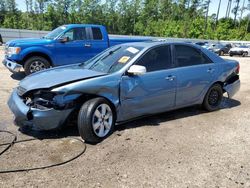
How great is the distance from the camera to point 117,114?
16.0ft

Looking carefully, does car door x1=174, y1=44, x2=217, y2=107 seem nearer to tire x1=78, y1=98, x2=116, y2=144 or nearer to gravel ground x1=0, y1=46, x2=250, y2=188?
gravel ground x1=0, y1=46, x2=250, y2=188

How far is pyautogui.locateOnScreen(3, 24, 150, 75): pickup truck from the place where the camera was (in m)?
8.95

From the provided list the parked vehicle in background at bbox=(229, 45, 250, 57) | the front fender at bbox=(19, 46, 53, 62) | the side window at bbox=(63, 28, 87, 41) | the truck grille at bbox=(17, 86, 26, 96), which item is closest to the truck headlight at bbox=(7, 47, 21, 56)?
the front fender at bbox=(19, 46, 53, 62)

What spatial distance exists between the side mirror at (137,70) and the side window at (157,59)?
0.85 feet

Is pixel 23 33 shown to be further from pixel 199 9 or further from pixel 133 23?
pixel 199 9

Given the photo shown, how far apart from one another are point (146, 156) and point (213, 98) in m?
2.96

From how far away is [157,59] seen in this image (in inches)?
214

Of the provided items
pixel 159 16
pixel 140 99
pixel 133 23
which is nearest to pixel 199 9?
pixel 159 16

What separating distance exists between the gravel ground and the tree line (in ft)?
156

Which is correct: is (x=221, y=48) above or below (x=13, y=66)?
below

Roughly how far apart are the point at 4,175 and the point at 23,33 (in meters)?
29.1

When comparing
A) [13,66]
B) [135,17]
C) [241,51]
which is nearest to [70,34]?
[13,66]

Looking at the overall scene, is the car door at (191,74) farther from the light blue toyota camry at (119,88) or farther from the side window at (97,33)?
the side window at (97,33)

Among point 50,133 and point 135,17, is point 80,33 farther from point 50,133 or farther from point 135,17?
point 135,17
